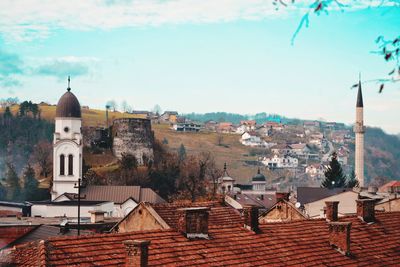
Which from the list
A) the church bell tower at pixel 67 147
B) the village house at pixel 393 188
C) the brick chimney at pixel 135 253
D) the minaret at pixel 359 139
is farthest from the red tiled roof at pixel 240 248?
the minaret at pixel 359 139

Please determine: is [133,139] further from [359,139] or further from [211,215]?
[211,215]

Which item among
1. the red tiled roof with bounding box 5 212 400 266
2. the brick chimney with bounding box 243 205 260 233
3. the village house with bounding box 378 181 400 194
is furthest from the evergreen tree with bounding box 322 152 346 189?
the brick chimney with bounding box 243 205 260 233

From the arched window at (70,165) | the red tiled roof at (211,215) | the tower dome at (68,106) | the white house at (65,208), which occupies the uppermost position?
the tower dome at (68,106)

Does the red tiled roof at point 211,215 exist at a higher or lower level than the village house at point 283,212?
higher

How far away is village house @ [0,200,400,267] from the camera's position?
17.1m

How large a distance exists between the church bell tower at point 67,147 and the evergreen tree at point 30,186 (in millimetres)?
6275

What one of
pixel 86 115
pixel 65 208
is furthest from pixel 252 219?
pixel 86 115

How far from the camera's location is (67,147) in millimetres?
95188

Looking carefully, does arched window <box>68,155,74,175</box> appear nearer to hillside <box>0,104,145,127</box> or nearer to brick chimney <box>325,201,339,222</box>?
hillside <box>0,104,145,127</box>

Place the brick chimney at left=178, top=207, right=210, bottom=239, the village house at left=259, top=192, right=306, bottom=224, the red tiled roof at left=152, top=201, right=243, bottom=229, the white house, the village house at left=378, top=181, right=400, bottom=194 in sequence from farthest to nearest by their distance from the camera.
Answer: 1. the village house at left=378, top=181, right=400, bottom=194
2. the white house
3. the village house at left=259, top=192, right=306, bottom=224
4. the red tiled roof at left=152, top=201, right=243, bottom=229
5. the brick chimney at left=178, top=207, right=210, bottom=239

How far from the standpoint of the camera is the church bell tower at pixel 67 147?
92188 millimetres

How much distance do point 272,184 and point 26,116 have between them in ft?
187

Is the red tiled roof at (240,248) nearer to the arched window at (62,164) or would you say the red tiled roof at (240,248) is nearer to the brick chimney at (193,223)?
the brick chimney at (193,223)

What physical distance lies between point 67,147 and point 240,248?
76129 millimetres
